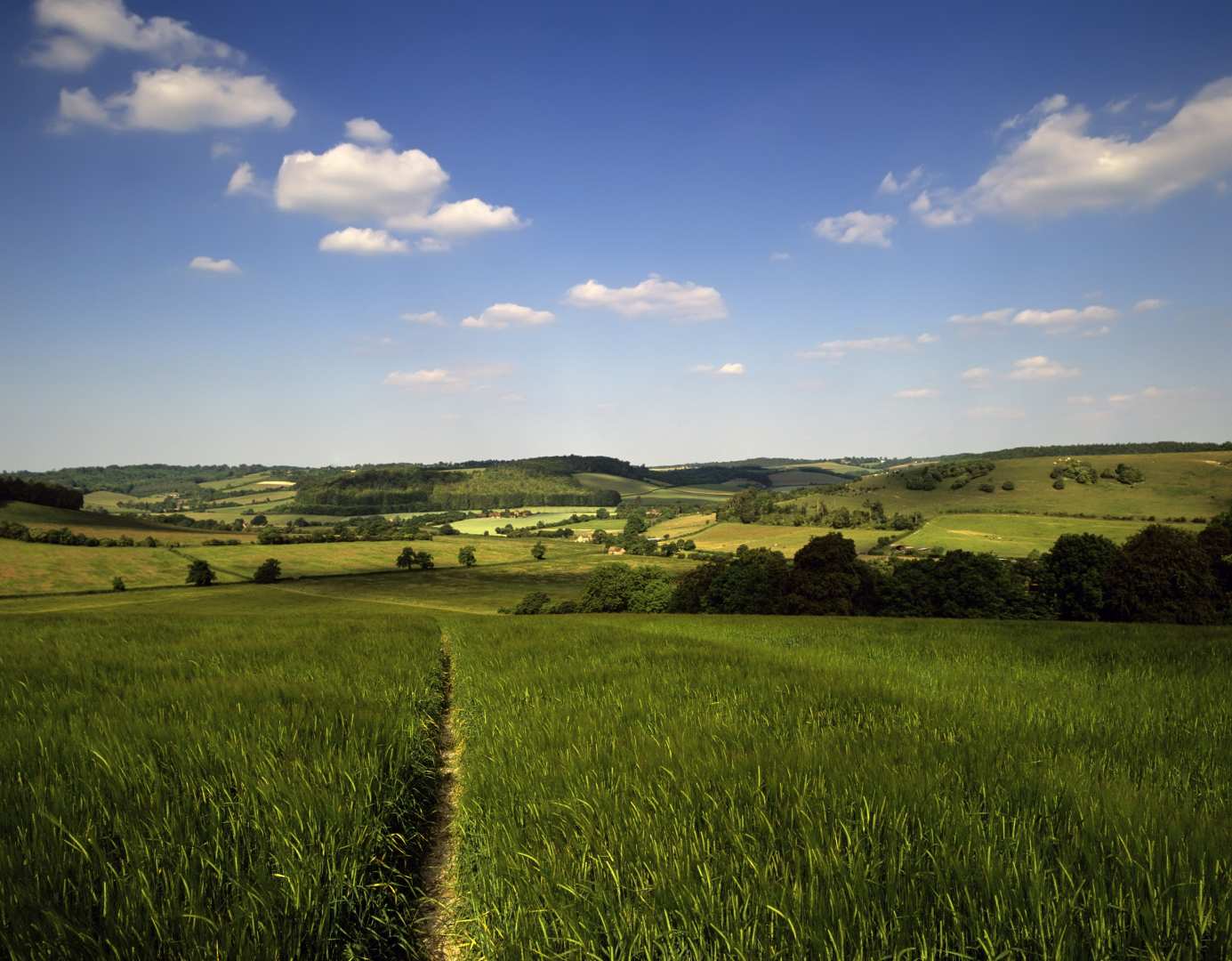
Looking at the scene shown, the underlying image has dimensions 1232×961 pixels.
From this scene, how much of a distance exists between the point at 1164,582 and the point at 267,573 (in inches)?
3873

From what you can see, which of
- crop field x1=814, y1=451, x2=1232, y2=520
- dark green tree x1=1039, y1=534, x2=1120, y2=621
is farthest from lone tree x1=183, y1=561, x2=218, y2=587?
crop field x1=814, y1=451, x2=1232, y2=520

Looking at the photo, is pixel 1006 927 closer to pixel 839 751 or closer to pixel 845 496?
pixel 839 751

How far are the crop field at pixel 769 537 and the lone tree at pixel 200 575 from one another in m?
81.4

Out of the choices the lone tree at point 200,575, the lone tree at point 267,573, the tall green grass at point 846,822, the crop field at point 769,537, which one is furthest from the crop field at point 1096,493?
the tall green grass at point 846,822

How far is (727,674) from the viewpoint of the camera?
28.5 ft

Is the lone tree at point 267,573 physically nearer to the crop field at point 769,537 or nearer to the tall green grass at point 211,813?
the crop field at point 769,537

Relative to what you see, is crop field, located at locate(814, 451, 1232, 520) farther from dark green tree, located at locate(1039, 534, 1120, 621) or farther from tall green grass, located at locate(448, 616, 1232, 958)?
tall green grass, located at locate(448, 616, 1232, 958)

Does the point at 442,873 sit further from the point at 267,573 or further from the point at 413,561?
the point at 413,561

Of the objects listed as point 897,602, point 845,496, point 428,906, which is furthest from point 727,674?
point 845,496

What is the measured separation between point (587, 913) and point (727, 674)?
19.8 feet

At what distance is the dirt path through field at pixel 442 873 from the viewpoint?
3.76m

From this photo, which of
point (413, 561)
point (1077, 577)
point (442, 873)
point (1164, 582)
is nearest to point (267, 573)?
point (413, 561)

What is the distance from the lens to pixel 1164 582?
38.7 m

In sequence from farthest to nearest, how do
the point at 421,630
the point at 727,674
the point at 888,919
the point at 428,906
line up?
the point at 421,630 → the point at 727,674 → the point at 428,906 → the point at 888,919
